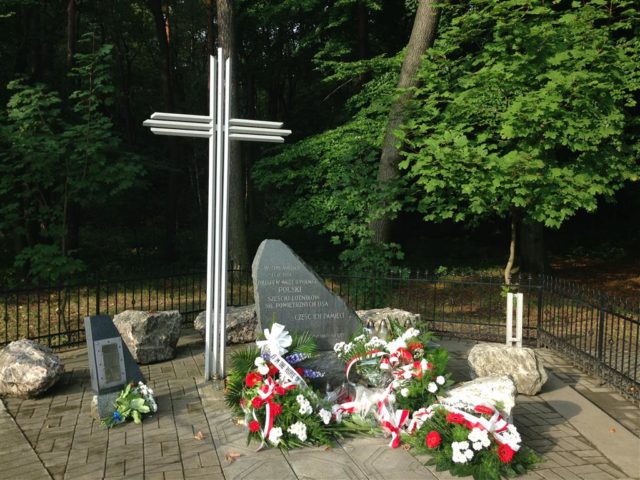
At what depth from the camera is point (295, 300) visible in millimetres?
6570

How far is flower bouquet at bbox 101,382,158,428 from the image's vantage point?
5461 millimetres

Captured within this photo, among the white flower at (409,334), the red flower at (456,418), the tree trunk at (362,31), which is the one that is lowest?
the red flower at (456,418)

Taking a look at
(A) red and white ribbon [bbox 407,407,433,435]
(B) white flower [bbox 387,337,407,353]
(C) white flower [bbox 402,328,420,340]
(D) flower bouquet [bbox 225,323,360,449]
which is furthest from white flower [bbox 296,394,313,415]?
(C) white flower [bbox 402,328,420,340]

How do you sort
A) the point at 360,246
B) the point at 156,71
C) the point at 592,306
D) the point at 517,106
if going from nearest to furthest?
the point at 592,306, the point at 517,106, the point at 360,246, the point at 156,71

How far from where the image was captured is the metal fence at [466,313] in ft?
23.9

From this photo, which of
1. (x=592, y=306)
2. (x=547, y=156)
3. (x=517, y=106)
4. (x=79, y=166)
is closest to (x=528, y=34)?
(x=517, y=106)

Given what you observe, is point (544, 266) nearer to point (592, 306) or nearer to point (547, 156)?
point (547, 156)

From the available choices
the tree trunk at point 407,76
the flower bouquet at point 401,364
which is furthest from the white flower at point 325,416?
the tree trunk at point 407,76

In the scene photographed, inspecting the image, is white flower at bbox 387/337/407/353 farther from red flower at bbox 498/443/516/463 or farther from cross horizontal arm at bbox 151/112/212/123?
cross horizontal arm at bbox 151/112/212/123

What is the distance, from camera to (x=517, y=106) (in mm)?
9000

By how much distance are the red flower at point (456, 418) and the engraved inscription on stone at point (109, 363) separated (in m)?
3.22

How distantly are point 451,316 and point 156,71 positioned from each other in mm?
22501

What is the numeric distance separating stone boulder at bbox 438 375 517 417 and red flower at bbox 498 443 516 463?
415mm

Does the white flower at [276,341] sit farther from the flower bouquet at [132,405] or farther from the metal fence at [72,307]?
the metal fence at [72,307]
